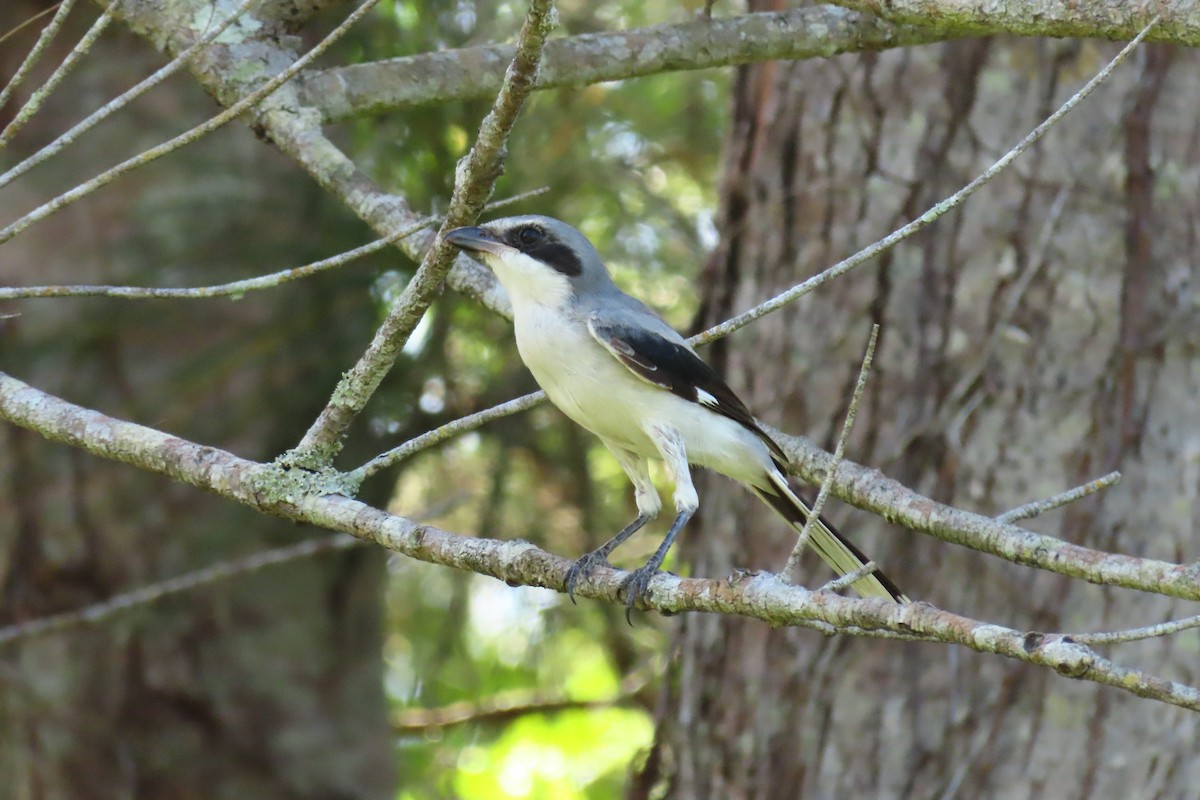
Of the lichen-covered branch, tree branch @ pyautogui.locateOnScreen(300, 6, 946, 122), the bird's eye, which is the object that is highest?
tree branch @ pyautogui.locateOnScreen(300, 6, 946, 122)

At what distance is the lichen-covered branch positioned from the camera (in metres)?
2.11

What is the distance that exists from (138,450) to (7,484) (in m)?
3.41

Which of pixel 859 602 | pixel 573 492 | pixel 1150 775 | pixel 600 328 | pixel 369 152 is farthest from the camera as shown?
pixel 573 492

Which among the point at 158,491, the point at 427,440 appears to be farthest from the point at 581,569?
the point at 158,491

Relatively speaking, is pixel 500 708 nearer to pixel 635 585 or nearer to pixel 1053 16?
pixel 635 585

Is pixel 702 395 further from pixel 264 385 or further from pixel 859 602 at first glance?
pixel 264 385

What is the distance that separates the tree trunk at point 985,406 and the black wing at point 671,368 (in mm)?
1151

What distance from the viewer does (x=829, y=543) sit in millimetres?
3988

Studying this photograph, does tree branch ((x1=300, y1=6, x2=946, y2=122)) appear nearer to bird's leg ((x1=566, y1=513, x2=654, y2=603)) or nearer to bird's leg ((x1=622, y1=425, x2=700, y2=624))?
bird's leg ((x1=622, y1=425, x2=700, y2=624))

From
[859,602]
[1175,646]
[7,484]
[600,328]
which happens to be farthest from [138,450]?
[1175,646]

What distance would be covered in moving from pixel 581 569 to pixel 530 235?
1498 mm

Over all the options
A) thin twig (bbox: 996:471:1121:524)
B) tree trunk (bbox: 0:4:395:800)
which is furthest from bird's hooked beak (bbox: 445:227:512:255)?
tree trunk (bbox: 0:4:395:800)

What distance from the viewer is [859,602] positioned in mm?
2150

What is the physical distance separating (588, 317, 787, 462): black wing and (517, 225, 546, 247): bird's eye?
1.25 ft
